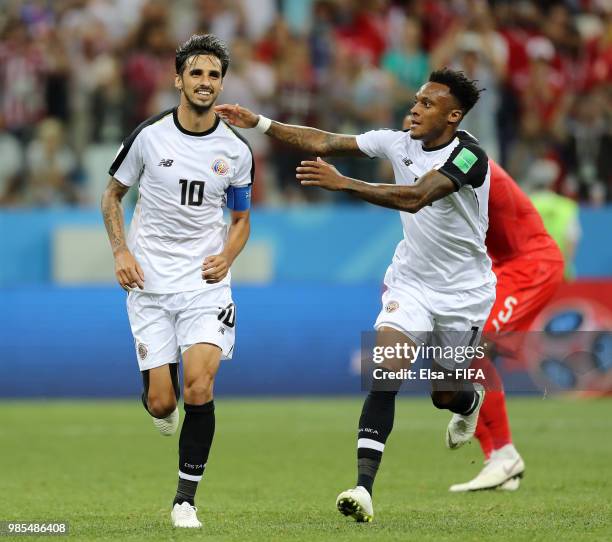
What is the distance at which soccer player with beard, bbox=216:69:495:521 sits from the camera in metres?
7.30

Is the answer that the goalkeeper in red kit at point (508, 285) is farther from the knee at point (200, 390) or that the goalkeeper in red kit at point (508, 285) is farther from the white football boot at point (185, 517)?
the white football boot at point (185, 517)

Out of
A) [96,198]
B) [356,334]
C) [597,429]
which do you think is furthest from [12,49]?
[597,429]

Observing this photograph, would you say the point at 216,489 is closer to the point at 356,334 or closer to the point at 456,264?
the point at 456,264

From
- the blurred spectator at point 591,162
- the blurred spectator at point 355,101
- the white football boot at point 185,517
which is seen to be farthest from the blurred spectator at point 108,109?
the white football boot at point 185,517

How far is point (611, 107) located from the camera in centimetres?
1666

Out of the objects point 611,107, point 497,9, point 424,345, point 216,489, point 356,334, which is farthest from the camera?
point 497,9

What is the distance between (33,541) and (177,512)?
2.83 ft

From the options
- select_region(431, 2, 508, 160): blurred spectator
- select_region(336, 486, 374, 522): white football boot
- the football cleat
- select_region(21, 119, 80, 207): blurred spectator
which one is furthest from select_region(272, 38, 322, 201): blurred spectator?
select_region(336, 486, 374, 522): white football boot

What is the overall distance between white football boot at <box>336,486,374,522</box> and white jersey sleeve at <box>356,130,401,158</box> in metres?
2.00

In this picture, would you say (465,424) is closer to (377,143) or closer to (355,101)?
(377,143)

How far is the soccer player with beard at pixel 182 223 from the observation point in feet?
24.0

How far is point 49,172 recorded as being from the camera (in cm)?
1522

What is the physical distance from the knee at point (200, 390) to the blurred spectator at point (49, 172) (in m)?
8.49

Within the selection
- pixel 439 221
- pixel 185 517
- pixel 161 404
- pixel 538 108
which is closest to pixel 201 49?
pixel 439 221
